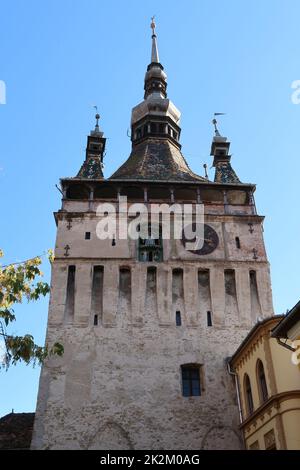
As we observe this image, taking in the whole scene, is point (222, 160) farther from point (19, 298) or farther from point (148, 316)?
point (19, 298)

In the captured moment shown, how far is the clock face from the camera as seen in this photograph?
24655 mm

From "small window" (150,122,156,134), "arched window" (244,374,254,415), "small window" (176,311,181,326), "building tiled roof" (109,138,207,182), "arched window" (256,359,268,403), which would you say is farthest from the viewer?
"small window" (150,122,156,134)

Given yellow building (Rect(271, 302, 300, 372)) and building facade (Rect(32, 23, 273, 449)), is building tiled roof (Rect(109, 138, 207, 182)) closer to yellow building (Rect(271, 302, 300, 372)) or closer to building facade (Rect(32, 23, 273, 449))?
building facade (Rect(32, 23, 273, 449))

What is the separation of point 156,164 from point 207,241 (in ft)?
23.1

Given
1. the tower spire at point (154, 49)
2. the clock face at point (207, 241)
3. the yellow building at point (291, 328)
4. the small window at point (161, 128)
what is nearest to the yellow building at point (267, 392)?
the yellow building at point (291, 328)

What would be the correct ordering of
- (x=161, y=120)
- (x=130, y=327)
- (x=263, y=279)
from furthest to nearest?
(x=161, y=120), (x=263, y=279), (x=130, y=327)

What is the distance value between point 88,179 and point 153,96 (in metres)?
12.5

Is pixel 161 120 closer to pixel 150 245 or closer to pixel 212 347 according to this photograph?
pixel 150 245

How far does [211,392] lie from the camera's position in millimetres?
20906

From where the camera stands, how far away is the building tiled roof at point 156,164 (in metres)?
28.3

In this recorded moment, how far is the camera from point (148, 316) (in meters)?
22.8

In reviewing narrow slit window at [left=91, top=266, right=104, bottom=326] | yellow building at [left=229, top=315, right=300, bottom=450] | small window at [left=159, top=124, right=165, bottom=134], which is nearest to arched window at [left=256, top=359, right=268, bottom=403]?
yellow building at [left=229, top=315, right=300, bottom=450]

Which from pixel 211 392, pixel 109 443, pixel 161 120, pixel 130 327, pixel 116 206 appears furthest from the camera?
pixel 161 120
